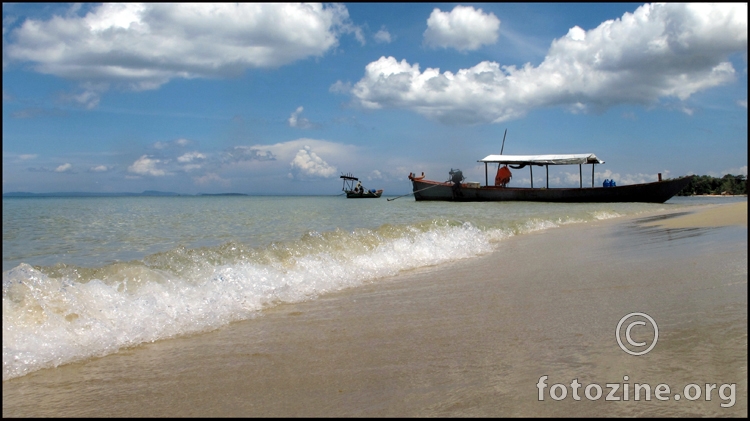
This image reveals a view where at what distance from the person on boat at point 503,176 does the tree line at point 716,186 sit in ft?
126

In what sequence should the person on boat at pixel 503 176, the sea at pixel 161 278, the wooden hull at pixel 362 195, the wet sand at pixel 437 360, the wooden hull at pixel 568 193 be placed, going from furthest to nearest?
the wooden hull at pixel 362 195, the person on boat at pixel 503 176, the wooden hull at pixel 568 193, the sea at pixel 161 278, the wet sand at pixel 437 360

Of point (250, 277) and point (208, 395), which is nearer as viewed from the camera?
point (208, 395)

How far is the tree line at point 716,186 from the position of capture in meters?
63.3

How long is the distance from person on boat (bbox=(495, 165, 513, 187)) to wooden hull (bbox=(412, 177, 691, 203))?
1.37m

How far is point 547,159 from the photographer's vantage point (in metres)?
36.4

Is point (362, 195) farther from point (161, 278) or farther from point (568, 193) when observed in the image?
point (161, 278)

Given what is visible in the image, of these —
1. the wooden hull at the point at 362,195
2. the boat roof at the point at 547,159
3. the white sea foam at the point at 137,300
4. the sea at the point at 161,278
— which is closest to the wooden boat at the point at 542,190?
the boat roof at the point at 547,159

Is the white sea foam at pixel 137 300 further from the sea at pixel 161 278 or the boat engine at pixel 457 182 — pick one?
the boat engine at pixel 457 182

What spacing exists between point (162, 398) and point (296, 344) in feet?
3.54

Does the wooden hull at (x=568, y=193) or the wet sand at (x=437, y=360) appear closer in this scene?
the wet sand at (x=437, y=360)

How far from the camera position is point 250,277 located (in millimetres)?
5965

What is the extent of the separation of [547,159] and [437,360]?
36.1m

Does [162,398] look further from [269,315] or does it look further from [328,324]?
[269,315]

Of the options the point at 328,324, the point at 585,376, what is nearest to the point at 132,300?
the point at 328,324
